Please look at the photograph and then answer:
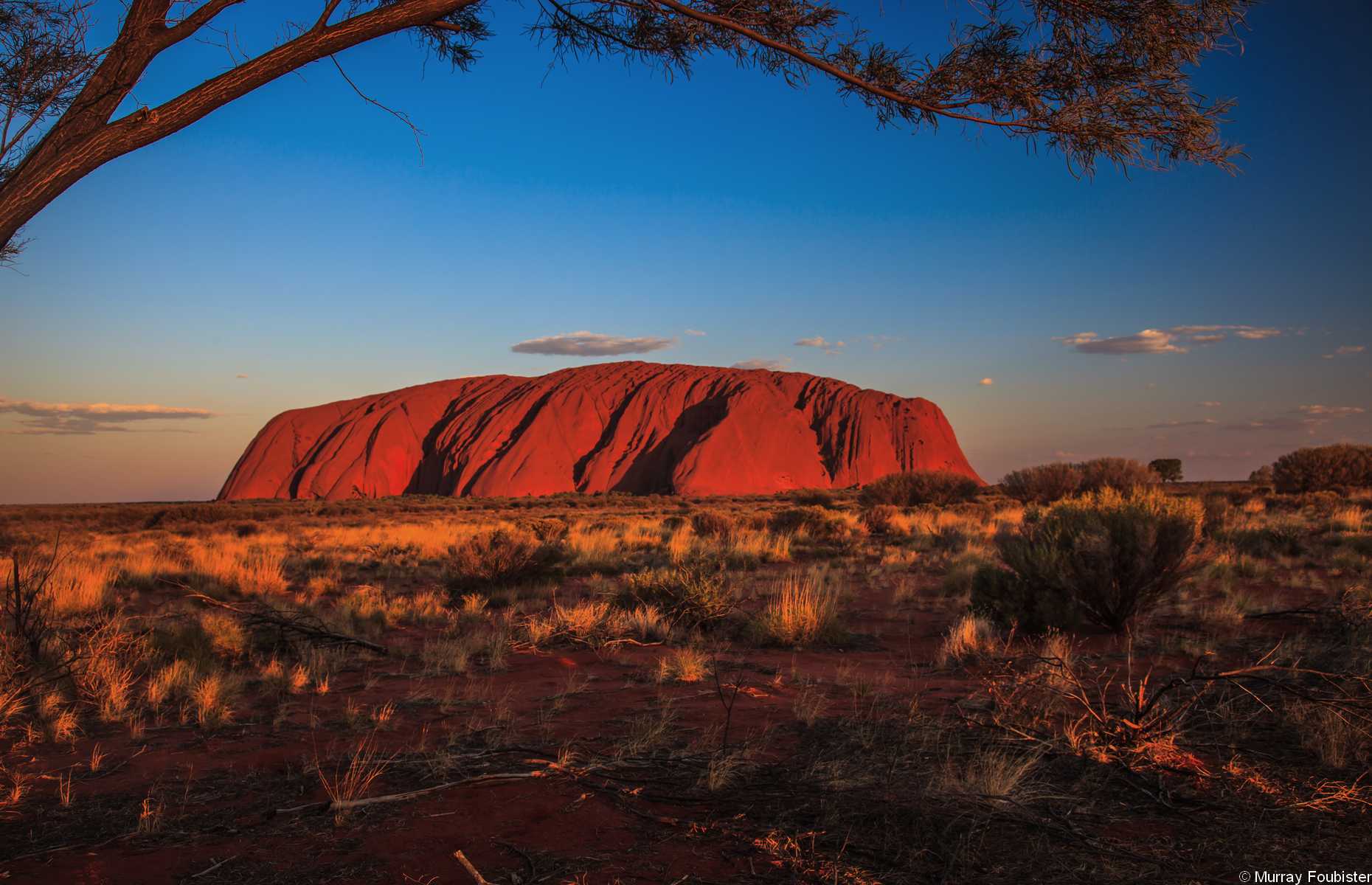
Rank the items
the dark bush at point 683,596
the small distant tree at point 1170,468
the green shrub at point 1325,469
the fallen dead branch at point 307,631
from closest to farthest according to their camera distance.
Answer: the fallen dead branch at point 307,631, the dark bush at point 683,596, the green shrub at point 1325,469, the small distant tree at point 1170,468

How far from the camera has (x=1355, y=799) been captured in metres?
2.84

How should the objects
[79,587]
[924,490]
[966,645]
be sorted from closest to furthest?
1. [966,645]
2. [79,587]
3. [924,490]

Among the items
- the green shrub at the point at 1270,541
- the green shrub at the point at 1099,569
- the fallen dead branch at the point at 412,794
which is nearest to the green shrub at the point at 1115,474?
the green shrub at the point at 1270,541

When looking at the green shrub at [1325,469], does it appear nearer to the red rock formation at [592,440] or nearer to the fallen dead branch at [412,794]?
the fallen dead branch at [412,794]

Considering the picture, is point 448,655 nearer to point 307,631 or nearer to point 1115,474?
point 307,631

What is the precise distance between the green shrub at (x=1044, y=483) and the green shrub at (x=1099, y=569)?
2006cm

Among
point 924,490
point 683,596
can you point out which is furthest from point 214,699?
point 924,490

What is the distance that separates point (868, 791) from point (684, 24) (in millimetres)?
5209

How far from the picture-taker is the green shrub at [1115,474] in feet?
83.5

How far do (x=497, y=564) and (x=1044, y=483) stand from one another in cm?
2365

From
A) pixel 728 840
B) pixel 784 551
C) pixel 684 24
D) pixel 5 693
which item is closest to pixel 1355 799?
pixel 728 840

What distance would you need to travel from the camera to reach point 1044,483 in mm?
27953

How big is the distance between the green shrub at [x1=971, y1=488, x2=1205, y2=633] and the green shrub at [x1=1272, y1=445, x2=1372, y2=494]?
88.0 ft

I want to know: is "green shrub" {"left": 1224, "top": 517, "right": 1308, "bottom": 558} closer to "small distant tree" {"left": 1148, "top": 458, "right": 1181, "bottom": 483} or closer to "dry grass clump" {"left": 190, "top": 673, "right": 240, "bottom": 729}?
"dry grass clump" {"left": 190, "top": 673, "right": 240, "bottom": 729}
